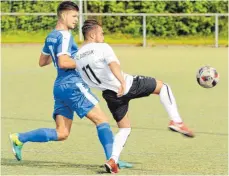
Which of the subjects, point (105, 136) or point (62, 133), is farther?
point (62, 133)

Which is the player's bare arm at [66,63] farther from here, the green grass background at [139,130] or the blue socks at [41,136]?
the green grass background at [139,130]

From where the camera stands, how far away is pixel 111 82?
25.7 feet

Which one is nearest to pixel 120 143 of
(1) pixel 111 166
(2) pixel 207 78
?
(1) pixel 111 166

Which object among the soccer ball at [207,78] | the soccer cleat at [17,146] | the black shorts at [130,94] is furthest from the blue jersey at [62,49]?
the soccer ball at [207,78]

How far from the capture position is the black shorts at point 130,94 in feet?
25.7

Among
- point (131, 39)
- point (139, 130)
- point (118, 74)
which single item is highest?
point (118, 74)

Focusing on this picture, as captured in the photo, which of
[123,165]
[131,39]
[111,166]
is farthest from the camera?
[131,39]

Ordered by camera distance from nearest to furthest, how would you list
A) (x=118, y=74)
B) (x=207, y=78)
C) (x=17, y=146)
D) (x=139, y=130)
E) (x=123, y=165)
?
(x=118, y=74)
(x=123, y=165)
(x=17, y=146)
(x=207, y=78)
(x=139, y=130)

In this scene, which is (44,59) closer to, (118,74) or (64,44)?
(64,44)

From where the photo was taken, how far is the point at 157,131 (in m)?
10.8

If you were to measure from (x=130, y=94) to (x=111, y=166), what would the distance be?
0.68 meters

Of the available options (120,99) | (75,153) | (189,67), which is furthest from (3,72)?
(120,99)

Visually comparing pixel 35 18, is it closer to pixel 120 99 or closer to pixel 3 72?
pixel 3 72

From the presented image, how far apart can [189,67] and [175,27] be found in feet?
27.6
